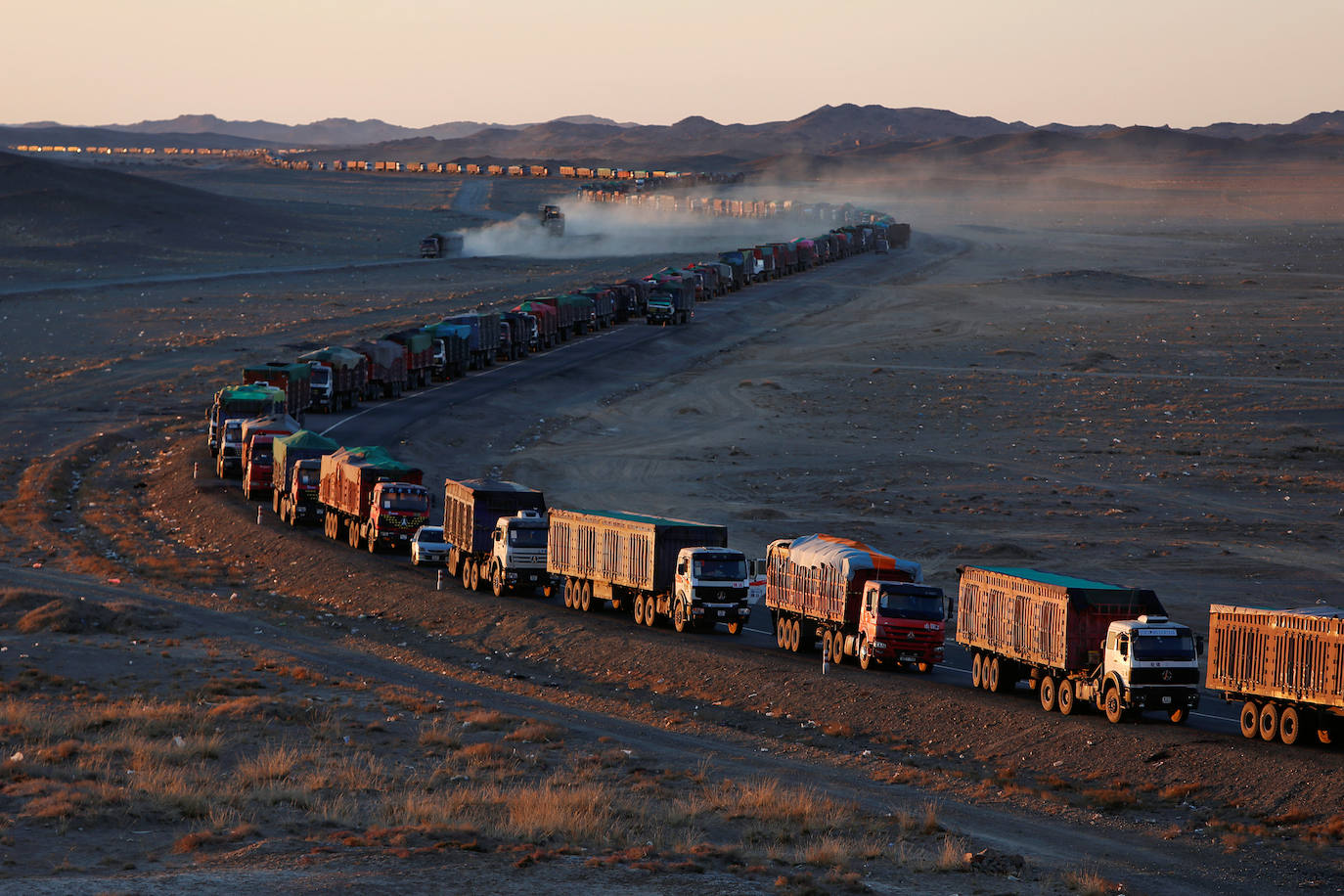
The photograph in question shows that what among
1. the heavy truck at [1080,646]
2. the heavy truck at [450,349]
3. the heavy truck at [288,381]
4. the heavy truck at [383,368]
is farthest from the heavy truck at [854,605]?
the heavy truck at [450,349]

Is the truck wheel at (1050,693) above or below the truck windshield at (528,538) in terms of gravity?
above

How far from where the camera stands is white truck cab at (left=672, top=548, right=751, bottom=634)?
4106 cm

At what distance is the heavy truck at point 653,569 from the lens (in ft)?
135

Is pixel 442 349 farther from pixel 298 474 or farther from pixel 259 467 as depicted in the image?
pixel 298 474

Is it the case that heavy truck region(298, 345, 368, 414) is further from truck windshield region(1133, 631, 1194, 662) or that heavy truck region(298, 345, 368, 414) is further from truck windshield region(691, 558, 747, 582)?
truck windshield region(1133, 631, 1194, 662)

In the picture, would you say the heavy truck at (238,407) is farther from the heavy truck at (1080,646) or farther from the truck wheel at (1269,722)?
the truck wheel at (1269,722)

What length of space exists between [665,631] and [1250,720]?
16112 mm

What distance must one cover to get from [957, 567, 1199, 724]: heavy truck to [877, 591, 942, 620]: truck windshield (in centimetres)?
100

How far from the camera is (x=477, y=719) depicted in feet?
101

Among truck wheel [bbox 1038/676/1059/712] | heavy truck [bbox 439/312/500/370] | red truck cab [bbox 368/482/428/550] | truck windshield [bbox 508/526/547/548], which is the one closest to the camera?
truck wheel [bbox 1038/676/1059/712]

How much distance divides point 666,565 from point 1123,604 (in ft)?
43.9

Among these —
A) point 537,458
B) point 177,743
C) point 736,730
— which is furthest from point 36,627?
point 537,458

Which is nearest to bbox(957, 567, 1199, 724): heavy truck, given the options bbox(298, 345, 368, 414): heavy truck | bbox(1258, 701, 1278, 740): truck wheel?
bbox(1258, 701, 1278, 740): truck wheel

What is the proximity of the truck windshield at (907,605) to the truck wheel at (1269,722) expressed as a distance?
28.0 feet
